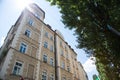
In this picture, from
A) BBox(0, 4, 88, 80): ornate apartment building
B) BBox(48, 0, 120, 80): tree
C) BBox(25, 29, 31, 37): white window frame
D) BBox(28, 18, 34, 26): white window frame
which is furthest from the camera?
BBox(28, 18, 34, 26): white window frame

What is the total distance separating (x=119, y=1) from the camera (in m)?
9.70

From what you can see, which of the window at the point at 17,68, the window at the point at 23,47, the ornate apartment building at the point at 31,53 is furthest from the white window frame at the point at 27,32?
the window at the point at 17,68

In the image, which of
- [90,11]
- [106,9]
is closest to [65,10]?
[90,11]

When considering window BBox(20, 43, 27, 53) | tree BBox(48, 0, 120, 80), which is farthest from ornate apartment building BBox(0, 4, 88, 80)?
tree BBox(48, 0, 120, 80)

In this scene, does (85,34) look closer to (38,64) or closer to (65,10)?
(65,10)

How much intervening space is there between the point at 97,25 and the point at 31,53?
11.0m

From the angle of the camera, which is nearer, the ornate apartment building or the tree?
the tree

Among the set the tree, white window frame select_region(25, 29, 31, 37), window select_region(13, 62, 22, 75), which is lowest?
window select_region(13, 62, 22, 75)

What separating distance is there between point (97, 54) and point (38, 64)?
9.07 meters

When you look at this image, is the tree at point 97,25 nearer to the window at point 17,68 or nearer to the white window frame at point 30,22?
the window at point 17,68

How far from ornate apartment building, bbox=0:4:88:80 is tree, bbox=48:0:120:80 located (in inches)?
304

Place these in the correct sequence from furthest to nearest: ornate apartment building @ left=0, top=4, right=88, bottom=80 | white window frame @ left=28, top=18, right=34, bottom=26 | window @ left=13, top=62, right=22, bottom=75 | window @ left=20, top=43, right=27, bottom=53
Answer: white window frame @ left=28, top=18, right=34, bottom=26, window @ left=20, top=43, right=27, bottom=53, ornate apartment building @ left=0, top=4, right=88, bottom=80, window @ left=13, top=62, right=22, bottom=75

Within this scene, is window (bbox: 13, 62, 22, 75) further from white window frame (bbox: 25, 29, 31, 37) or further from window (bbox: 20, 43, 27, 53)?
white window frame (bbox: 25, 29, 31, 37)

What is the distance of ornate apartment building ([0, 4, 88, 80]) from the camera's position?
48.0 ft
